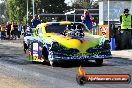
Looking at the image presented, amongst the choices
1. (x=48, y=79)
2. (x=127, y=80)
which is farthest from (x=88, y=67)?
(x=127, y=80)

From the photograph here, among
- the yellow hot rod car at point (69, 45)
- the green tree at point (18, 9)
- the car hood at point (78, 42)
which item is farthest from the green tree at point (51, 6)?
the car hood at point (78, 42)

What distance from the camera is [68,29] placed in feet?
55.8

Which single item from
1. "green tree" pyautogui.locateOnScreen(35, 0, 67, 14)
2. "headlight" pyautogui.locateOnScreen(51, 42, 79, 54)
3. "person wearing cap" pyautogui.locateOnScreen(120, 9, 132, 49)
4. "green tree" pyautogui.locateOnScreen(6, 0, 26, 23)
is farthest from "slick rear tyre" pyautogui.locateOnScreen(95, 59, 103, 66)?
"green tree" pyautogui.locateOnScreen(35, 0, 67, 14)

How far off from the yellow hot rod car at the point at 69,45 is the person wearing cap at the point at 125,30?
24.3 feet

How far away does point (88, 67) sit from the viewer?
15844mm

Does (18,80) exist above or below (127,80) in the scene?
below

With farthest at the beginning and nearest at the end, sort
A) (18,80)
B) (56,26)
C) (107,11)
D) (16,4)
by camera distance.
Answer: (16,4), (107,11), (56,26), (18,80)

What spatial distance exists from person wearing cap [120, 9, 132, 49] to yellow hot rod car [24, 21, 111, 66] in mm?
7421

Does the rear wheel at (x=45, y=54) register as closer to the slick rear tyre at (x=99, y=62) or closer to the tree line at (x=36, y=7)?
the slick rear tyre at (x=99, y=62)

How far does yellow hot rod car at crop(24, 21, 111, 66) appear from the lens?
620 inches

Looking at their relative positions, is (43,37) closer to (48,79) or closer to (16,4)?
Answer: (48,79)

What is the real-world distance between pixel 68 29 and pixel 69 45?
143cm

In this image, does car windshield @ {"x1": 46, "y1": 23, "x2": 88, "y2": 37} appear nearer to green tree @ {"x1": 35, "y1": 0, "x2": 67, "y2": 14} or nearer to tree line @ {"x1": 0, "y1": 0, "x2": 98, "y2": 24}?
tree line @ {"x1": 0, "y1": 0, "x2": 98, "y2": 24}

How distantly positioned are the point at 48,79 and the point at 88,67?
11.5 feet
